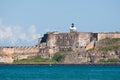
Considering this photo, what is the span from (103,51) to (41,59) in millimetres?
14535

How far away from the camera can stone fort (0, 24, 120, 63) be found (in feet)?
527

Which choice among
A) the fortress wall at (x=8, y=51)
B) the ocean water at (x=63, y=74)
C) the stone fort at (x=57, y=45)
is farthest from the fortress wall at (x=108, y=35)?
the ocean water at (x=63, y=74)

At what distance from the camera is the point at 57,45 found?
164 metres

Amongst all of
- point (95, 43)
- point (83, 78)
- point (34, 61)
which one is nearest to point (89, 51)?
point (95, 43)

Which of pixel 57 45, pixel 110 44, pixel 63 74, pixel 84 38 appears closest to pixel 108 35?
pixel 110 44

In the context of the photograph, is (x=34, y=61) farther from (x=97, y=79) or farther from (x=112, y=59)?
(x=97, y=79)

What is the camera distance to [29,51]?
163m

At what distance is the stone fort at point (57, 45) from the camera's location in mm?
160500

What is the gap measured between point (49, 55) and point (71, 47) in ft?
18.9

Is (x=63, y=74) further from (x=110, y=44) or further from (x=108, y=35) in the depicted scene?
(x=108, y=35)

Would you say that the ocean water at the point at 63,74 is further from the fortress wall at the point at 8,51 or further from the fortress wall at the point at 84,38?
the fortress wall at the point at 8,51

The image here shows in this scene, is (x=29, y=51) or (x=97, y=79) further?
(x=29, y=51)

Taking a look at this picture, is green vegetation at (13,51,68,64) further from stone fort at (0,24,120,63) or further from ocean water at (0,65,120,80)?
ocean water at (0,65,120,80)

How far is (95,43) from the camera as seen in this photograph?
158 metres
